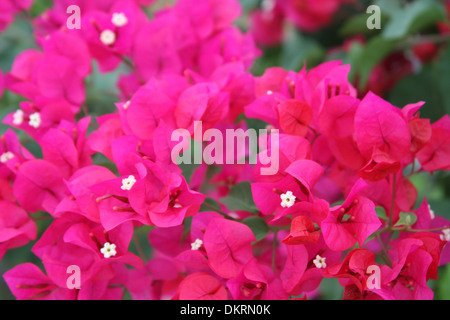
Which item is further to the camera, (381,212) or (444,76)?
(444,76)

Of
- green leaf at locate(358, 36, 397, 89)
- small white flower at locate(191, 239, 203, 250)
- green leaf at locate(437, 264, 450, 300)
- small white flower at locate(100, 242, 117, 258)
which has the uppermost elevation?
green leaf at locate(358, 36, 397, 89)

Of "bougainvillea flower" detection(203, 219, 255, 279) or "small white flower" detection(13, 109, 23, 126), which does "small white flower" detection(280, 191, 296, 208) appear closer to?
"bougainvillea flower" detection(203, 219, 255, 279)

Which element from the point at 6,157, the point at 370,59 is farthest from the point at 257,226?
the point at 370,59

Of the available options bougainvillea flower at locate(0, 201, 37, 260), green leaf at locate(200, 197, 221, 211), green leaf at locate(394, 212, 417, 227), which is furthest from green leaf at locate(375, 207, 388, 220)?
bougainvillea flower at locate(0, 201, 37, 260)

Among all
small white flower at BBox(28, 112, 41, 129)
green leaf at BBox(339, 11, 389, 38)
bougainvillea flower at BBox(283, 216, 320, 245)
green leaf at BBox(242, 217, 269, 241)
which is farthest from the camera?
green leaf at BBox(339, 11, 389, 38)

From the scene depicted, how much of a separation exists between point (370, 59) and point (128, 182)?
723 mm

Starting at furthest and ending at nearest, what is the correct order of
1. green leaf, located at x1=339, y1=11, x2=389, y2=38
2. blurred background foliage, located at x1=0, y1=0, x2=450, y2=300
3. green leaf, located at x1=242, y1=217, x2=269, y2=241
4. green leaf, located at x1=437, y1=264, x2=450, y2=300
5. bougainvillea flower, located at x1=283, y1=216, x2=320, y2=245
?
green leaf, located at x1=339, y1=11, x2=389, y2=38
blurred background foliage, located at x1=0, y1=0, x2=450, y2=300
green leaf, located at x1=437, y1=264, x2=450, y2=300
green leaf, located at x1=242, y1=217, x2=269, y2=241
bougainvillea flower, located at x1=283, y1=216, x2=320, y2=245

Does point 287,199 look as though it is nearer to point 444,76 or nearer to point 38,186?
point 38,186

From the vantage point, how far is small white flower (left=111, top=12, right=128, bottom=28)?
884mm

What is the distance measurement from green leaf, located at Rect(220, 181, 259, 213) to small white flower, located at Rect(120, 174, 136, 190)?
143 millimetres

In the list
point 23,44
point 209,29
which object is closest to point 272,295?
point 209,29

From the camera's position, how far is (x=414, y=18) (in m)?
1.10

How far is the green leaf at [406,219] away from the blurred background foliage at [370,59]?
0.26 metres
